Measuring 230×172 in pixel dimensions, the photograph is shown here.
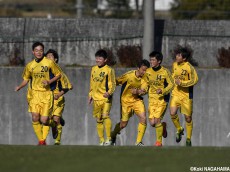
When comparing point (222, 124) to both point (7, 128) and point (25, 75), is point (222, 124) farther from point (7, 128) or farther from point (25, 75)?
point (25, 75)

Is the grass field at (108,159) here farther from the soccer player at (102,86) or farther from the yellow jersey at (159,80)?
the yellow jersey at (159,80)

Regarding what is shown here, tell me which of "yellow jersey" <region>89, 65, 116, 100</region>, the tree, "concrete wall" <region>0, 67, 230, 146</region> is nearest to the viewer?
"yellow jersey" <region>89, 65, 116, 100</region>

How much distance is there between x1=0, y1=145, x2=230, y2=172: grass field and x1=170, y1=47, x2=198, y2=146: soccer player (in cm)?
501

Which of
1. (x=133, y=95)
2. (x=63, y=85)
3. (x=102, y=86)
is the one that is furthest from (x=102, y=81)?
(x=133, y=95)

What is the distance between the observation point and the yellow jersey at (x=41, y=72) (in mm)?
22500

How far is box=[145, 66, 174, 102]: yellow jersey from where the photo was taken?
23.9 metres

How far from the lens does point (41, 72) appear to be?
2250cm

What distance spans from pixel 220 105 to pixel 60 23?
17.7 ft

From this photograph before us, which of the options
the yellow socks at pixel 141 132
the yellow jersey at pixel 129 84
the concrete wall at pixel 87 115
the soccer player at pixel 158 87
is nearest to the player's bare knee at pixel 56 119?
the yellow jersey at pixel 129 84

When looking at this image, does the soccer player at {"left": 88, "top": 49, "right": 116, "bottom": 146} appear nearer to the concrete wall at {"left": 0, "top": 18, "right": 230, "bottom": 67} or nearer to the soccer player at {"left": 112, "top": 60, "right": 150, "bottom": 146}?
the soccer player at {"left": 112, "top": 60, "right": 150, "bottom": 146}

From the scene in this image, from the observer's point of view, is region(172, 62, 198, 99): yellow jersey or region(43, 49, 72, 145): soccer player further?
region(172, 62, 198, 99): yellow jersey

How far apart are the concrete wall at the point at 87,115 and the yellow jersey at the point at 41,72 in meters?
5.63

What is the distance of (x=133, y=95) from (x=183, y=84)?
1.13 m

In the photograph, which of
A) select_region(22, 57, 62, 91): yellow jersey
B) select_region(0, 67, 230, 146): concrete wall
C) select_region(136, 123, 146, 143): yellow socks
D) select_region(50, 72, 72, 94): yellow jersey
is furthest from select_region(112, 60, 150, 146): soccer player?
select_region(0, 67, 230, 146): concrete wall
